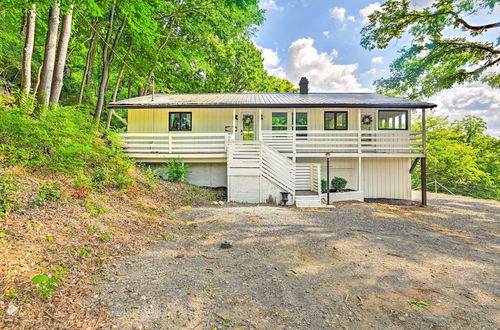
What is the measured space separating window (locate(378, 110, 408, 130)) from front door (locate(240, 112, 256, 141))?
6.94m

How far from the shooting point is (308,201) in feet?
33.1

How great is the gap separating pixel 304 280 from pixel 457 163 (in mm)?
27280

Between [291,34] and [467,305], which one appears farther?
[291,34]

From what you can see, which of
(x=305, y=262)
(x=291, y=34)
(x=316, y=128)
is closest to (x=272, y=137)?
(x=316, y=128)

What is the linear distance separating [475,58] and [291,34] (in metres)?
12.6

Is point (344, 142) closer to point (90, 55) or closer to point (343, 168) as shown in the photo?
point (343, 168)

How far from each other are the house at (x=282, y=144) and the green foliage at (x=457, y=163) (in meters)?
13.6

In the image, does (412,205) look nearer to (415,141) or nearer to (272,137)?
(415,141)

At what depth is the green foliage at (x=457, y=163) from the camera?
2356 centimetres

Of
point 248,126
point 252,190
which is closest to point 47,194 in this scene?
point 252,190

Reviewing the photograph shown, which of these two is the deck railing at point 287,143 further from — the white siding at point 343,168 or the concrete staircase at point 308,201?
the concrete staircase at point 308,201

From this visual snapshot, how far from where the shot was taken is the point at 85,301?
108 inches

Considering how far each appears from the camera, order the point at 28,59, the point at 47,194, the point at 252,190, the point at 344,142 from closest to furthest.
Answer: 1. the point at 47,194
2. the point at 28,59
3. the point at 252,190
4. the point at 344,142

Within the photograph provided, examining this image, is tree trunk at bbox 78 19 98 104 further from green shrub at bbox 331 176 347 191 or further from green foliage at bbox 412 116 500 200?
green foliage at bbox 412 116 500 200
